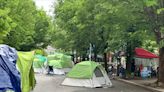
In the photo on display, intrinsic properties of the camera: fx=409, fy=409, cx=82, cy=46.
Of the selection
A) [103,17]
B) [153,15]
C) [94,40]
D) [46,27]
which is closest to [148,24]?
[153,15]

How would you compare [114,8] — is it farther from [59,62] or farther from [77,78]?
[59,62]

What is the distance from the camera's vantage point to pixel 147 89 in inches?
1014

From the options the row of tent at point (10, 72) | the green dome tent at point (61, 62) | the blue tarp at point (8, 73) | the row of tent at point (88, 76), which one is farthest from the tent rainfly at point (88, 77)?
the green dome tent at point (61, 62)

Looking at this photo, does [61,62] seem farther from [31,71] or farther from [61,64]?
[31,71]

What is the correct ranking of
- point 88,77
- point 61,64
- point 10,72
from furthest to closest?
point 61,64, point 88,77, point 10,72

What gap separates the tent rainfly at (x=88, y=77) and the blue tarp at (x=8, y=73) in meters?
15.8

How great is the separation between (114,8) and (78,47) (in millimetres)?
27189

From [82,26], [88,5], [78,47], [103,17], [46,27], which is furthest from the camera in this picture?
[46,27]

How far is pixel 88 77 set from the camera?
27.2 m

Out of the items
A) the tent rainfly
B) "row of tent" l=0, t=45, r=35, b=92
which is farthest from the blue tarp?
the tent rainfly

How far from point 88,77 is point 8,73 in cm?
1672

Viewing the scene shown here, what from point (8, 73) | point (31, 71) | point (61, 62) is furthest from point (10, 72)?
point (61, 62)

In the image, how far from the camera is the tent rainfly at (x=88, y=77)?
27.3 metres

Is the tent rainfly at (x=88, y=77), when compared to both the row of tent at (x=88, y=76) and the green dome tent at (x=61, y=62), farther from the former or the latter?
the green dome tent at (x=61, y=62)
